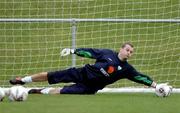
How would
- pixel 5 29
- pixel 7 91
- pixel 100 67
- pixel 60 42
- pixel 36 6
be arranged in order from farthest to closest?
1. pixel 36 6
2. pixel 60 42
3. pixel 5 29
4. pixel 100 67
5. pixel 7 91

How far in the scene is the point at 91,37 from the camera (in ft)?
53.5

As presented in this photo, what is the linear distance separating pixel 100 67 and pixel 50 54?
189 inches

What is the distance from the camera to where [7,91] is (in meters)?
10.5

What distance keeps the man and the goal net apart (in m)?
2.45

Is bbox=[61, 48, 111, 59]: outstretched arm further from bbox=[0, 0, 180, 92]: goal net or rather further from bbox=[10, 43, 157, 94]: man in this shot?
bbox=[0, 0, 180, 92]: goal net

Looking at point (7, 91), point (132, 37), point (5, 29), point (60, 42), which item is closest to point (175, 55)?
point (132, 37)

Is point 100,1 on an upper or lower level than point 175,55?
upper

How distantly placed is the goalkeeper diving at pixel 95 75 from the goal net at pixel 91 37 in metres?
2.44

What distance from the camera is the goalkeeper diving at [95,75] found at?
12.0 meters

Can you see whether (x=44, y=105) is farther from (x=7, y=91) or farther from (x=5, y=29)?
(x=5, y=29)

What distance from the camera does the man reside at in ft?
39.3

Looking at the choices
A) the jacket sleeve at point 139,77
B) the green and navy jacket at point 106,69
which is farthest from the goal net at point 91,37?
the jacket sleeve at point 139,77

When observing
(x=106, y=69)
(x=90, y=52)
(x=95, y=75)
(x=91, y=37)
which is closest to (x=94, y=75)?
(x=95, y=75)

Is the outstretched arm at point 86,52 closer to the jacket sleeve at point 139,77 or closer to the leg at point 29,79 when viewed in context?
the jacket sleeve at point 139,77
